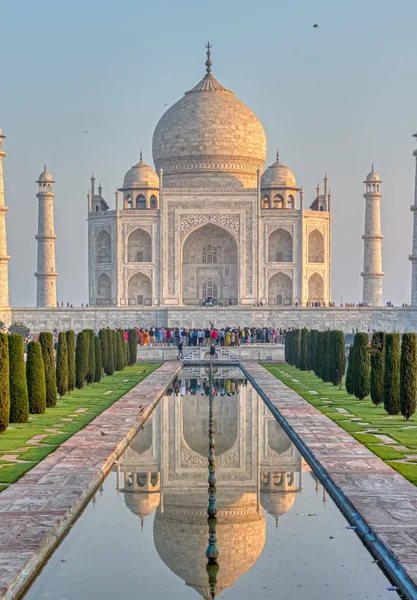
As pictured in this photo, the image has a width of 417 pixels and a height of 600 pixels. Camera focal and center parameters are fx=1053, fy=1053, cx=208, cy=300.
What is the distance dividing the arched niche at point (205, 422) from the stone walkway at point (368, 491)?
2.04 ft

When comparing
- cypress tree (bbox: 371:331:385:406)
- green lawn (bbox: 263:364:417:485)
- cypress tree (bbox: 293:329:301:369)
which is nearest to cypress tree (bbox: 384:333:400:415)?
green lawn (bbox: 263:364:417:485)

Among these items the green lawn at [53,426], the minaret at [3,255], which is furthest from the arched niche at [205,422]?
the minaret at [3,255]

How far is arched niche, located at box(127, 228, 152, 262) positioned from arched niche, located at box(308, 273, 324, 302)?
206 inches

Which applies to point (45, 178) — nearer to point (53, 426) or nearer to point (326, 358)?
point (326, 358)

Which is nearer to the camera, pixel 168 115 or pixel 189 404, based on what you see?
pixel 189 404

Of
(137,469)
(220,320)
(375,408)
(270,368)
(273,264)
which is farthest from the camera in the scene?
(273,264)

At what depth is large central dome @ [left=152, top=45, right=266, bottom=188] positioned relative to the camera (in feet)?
112

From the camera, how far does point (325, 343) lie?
56.9 feet

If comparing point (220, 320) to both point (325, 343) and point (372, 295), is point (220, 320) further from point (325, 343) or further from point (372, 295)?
point (325, 343)

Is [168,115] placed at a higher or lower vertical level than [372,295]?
higher

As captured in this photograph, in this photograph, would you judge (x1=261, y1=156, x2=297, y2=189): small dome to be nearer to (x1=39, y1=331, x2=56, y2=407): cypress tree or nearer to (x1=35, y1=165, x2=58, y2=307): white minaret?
(x1=35, y1=165, x2=58, y2=307): white minaret

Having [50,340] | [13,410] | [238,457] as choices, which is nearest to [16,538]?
[238,457]

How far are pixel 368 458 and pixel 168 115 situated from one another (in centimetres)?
2821

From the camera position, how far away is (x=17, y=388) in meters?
11.1
